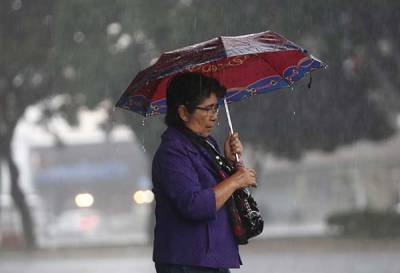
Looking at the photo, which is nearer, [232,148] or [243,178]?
[243,178]

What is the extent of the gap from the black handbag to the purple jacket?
0.02m

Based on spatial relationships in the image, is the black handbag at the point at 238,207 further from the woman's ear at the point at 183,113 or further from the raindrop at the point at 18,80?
the raindrop at the point at 18,80

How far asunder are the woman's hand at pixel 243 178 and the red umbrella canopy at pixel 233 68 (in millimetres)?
484

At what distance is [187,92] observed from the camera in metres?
3.37

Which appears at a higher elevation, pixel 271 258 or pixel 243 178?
pixel 243 178

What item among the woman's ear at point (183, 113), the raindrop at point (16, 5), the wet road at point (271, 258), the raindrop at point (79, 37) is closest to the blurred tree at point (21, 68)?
the raindrop at point (16, 5)

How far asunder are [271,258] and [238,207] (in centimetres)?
1555

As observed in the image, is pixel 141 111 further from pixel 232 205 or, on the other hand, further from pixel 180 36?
pixel 180 36

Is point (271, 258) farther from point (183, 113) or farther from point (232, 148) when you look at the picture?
point (183, 113)

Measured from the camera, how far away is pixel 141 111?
411 centimetres

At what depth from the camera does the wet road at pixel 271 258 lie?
15.7 m

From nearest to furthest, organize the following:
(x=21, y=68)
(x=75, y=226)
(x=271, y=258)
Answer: (x=271, y=258) → (x=21, y=68) → (x=75, y=226)

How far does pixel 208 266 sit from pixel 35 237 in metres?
23.0

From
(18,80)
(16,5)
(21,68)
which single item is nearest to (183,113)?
(16,5)
